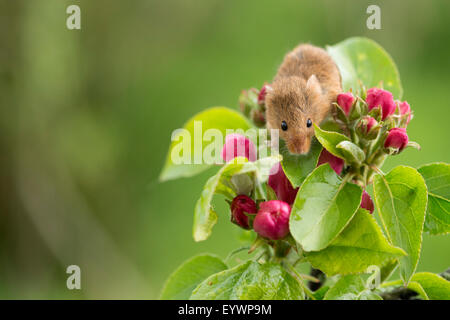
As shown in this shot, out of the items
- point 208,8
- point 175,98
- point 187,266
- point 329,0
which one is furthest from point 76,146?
point 187,266

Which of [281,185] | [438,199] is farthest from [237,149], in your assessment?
[438,199]

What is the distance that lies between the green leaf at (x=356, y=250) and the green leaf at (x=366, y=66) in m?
0.37

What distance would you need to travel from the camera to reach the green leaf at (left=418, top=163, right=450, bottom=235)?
709mm

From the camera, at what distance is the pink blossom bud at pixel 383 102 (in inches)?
28.2

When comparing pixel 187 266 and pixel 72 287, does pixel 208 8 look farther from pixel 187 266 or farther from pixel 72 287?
pixel 187 266

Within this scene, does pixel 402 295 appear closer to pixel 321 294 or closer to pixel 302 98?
pixel 321 294

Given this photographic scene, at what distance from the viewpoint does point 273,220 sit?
64 centimetres

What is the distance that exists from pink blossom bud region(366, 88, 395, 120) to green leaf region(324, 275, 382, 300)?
0.75 ft

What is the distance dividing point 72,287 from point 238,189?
8.63 ft

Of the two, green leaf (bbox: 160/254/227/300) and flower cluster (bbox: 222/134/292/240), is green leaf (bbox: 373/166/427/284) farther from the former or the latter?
green leaf (bbox: 160/254/227/300)

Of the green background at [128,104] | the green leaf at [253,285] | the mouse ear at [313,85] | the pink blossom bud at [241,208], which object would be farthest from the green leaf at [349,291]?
the green background at [128,104]

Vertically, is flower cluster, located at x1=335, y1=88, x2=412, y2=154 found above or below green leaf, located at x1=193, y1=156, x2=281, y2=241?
above

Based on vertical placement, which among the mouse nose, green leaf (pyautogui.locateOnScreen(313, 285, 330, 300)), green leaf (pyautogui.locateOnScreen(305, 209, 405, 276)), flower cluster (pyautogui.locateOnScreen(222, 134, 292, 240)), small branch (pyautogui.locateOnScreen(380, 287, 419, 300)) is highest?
the mouse nose

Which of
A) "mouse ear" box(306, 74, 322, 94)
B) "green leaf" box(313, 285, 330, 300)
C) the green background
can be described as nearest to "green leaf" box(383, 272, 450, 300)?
"green leaf" box(313, 285, 330, 300)
